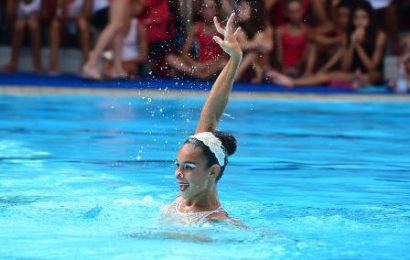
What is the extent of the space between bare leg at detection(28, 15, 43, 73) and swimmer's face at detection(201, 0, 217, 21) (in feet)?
7.37

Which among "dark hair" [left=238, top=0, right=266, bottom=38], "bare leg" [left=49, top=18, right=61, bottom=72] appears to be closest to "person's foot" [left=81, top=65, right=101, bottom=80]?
"bare leg" [left=49, top=18, right=61, bottom=72]

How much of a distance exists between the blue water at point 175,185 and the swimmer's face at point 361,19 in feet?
5.10

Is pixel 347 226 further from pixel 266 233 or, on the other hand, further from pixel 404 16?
pixel 404 16

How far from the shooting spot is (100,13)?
15641mm

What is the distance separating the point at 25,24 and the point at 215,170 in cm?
998

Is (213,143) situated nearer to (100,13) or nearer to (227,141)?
(227,141)

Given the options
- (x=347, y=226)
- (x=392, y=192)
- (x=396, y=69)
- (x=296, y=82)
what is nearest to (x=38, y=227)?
(x=347, y=226)

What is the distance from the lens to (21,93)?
45.6 feet

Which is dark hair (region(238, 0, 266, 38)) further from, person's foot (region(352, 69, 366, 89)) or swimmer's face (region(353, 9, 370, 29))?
person's foot (region(352, 69, 366, 89))

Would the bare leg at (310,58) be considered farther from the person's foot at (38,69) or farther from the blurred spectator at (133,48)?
the person's foot at (38,69)

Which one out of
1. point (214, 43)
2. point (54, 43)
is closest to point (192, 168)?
point (214, 43)

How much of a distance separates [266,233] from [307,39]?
9.20 metres

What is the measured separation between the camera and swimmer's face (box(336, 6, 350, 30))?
15078 millimetres

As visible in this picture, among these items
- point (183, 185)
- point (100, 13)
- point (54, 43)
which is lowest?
point (54, 43)
